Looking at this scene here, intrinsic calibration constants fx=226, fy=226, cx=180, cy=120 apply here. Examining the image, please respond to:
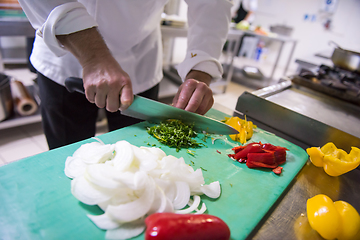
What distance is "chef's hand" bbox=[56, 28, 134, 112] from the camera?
2.83ft

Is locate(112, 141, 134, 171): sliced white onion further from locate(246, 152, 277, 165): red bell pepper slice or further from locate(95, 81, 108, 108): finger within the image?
locate(246, 152, 277, 165): red bell pepper slice

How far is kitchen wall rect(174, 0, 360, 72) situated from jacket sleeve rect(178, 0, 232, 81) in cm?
553

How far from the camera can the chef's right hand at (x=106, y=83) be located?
858mm

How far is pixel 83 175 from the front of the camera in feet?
2.25

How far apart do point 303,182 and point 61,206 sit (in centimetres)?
92

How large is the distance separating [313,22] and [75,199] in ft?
25.8

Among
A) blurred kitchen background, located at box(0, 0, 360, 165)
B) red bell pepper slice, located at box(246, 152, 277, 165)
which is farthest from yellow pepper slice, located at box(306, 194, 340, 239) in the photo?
blurred kitchen background, located at box(0, 0, 360, 165)

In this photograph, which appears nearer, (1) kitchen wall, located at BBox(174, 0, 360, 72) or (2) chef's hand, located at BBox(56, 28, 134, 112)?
(2) chef's hand, located at BBox(56, 28, 134, 112)

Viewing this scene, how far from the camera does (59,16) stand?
84 centimetres

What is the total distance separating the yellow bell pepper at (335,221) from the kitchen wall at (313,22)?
604 centimetres

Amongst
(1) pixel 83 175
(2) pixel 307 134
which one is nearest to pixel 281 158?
(2) pixel 307 134

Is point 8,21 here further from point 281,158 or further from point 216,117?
point 281,158

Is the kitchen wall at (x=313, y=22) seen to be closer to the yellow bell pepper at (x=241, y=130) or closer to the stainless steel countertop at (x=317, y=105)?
the stainless steel countertop at (x=317, y=105)

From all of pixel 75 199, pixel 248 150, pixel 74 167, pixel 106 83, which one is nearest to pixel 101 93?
pixel 106 83
